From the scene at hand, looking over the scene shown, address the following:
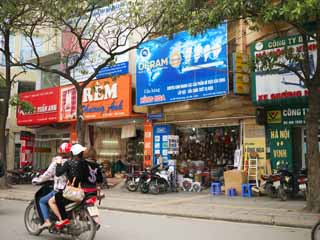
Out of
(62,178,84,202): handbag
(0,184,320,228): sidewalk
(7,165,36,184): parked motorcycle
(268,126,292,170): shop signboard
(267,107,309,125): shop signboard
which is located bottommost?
(0,184,320,228): sidewalk

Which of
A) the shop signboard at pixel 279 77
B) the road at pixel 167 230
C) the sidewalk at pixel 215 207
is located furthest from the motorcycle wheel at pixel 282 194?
the road at pixel 167 230

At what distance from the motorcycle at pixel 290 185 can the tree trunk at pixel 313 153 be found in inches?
97.0

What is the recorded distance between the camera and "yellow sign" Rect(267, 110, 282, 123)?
16.5m

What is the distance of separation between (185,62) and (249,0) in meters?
7.90

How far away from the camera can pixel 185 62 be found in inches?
717

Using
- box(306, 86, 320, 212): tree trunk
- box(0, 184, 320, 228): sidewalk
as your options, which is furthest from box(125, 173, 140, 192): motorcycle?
box(306, 86, 320, 212): tree trunk

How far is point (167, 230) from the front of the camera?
9648 millimetres

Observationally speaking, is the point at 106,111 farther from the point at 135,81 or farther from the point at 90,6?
the point at 90,6

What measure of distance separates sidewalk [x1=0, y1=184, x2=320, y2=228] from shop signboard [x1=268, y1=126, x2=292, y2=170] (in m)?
1.71

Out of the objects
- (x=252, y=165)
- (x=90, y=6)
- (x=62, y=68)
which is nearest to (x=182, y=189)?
(x=252, y=165)

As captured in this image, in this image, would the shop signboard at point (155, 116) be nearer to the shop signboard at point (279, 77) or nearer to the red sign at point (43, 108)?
the shop signboard at point (279, 77)

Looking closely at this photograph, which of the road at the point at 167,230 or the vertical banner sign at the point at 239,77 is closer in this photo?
the road at the point at 167,230

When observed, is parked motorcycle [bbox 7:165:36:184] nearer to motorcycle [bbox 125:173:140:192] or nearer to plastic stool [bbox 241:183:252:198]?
motorcycle [bbox 125:173:140:192]

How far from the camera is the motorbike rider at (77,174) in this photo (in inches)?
315
